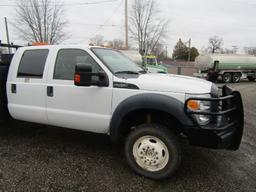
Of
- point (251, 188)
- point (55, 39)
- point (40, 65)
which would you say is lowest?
point (251, 188)

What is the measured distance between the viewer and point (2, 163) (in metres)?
3.85

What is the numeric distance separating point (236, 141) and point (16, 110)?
12.1 ft

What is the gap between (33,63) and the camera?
4367 mm

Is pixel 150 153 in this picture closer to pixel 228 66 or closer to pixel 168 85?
pixel 168 85

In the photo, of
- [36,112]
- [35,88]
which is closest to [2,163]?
[36,112]

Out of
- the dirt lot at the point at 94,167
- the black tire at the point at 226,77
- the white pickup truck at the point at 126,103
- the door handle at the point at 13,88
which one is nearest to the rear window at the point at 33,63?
the white pickup truck at the point at 126,103

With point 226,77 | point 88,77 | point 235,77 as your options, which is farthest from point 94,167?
point 235,77

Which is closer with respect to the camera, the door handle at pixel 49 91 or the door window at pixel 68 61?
the door window at pixel 68 61

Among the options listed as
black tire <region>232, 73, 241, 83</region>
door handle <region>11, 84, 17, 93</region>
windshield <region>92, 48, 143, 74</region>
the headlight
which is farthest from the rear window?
black tire <region>232, 73, 241, 83</region>

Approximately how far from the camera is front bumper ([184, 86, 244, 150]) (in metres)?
3.09

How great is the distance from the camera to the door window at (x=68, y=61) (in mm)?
3933

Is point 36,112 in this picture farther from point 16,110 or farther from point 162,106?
point 162,106

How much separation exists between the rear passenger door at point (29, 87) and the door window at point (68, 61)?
0.88 ft

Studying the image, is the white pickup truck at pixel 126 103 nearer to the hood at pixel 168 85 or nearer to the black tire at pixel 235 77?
the hood at pixel 168 85
